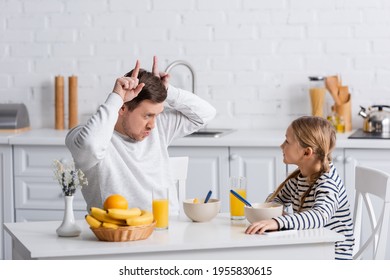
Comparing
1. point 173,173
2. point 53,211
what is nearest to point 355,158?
point 173,173

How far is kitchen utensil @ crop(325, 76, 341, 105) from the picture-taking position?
15.0ft

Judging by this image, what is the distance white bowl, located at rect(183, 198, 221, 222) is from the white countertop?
154cm

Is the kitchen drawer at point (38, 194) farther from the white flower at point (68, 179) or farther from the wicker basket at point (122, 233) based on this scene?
the wicker basket at point (122, 233)

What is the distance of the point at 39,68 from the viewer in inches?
197

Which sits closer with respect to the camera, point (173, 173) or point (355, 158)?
point (173, 173)

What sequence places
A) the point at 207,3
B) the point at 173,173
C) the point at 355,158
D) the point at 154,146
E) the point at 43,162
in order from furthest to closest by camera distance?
the point at 207,3 < the point at 43,162 < the point at 355,158 < the point at 173,173 < the point at 154,146

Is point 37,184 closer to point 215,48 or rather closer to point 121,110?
point 215,48

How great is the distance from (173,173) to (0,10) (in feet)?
7.19

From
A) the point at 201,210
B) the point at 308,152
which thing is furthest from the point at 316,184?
the point at 201,210

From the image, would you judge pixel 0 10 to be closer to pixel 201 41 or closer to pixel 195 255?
pixel 201 41

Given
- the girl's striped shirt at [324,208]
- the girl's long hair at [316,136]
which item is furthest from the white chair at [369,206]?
the girl's long hair at [316,136]

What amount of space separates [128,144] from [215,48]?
73.7 inches

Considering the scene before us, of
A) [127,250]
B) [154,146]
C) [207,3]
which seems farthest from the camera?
[207,3]

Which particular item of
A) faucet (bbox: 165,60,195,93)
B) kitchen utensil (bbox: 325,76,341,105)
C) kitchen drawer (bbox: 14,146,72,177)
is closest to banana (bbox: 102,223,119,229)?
kitchen drawer (bbox: 14,146,72,177)
